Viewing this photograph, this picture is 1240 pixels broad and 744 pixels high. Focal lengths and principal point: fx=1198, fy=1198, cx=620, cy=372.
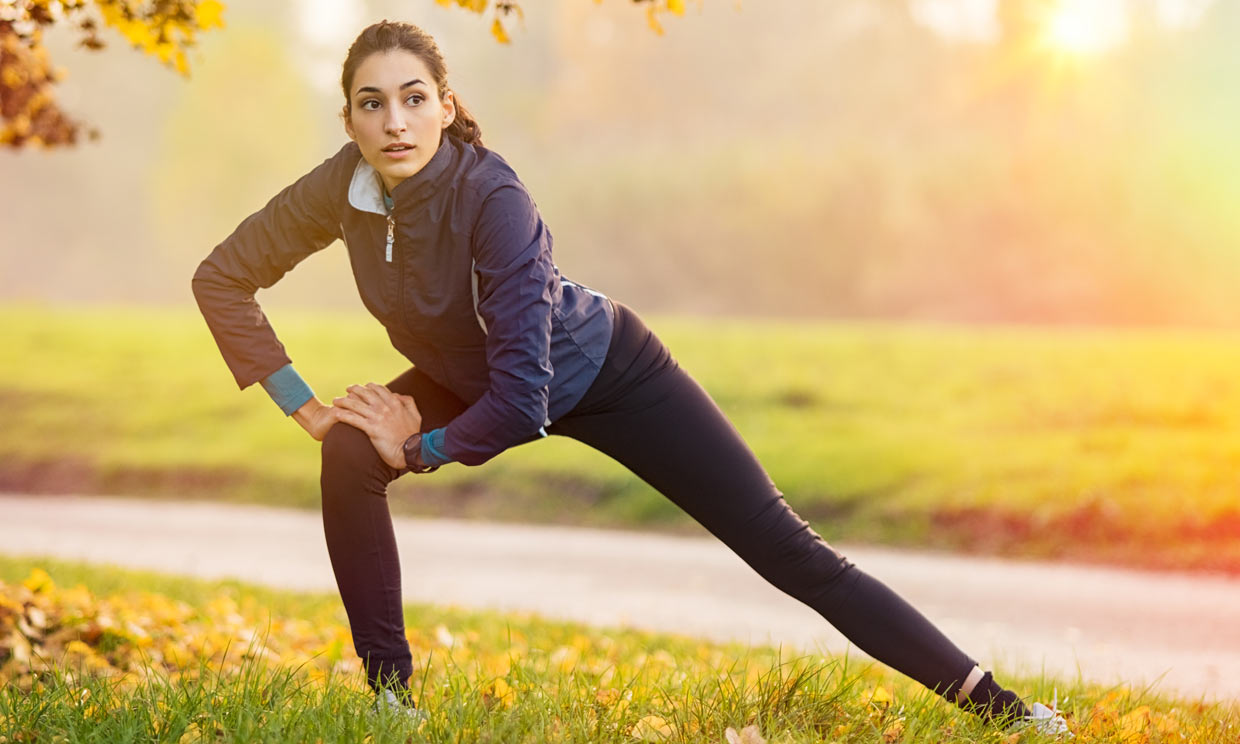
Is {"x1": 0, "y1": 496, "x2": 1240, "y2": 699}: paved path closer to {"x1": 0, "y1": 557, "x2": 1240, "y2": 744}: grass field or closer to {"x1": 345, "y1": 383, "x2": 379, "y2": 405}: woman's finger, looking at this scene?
{"x1": 0, "y1": 557, "x2": 1240, "y2": 744}: grass field

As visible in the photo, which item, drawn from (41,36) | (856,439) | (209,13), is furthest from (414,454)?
(856,439)

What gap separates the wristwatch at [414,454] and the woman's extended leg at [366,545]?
9cm

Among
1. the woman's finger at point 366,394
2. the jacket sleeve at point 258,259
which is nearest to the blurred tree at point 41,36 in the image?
the jacket sleeve at point 258,259

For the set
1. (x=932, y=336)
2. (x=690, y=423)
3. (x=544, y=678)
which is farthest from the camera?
(x=932, y=336)

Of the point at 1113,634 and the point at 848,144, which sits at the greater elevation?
the point at 848,144

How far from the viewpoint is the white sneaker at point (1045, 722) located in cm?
290

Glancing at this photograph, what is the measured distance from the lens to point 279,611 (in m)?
5.92

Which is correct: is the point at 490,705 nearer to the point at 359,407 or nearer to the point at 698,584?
the point at 359,407

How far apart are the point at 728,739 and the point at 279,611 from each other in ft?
12.3

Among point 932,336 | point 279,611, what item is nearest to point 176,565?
point 279,611

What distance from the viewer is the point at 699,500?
118 inches

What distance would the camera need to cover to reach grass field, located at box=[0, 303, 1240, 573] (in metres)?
8.59

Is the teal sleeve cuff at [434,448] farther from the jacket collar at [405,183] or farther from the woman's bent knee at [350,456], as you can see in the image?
the jacket collar at [405,183]

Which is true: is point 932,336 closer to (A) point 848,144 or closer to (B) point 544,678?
(A) point 848,144
